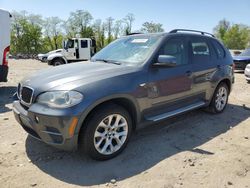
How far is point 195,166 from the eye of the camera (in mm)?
3564

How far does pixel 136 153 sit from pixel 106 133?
0.61 meters

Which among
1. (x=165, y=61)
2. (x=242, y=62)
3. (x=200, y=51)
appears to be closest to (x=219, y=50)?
(x=200, y=51)

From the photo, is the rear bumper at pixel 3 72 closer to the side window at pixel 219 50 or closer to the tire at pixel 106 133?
the tire at pixel 106 133

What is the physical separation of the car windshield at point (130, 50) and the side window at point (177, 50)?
195 millimetres

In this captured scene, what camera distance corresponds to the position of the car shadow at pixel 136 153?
3.36m

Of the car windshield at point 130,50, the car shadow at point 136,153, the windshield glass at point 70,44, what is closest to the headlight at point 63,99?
the car shadow at point 136,153

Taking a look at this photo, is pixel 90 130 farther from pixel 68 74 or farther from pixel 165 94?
pixel 165 94

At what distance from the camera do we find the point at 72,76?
11.9 ft

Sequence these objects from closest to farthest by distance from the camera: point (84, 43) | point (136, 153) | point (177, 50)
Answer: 1. point (136, 153)
2. point (177, 50)
3. point (84, 43)

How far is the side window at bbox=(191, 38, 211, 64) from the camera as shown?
4996mm

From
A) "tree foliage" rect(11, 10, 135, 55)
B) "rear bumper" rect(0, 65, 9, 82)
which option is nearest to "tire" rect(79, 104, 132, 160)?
"rear bumper" rect(0, 65, 9, 82)

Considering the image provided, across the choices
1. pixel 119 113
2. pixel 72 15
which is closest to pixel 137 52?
pixel 119 113

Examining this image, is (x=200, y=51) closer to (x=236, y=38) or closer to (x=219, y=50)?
(x=219, y=50)

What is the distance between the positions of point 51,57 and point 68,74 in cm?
1582
